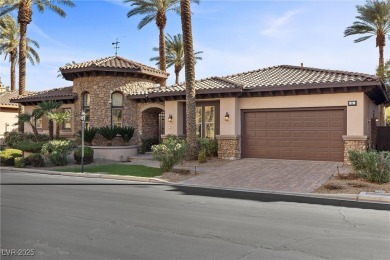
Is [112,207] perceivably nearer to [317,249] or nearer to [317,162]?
[317,249]

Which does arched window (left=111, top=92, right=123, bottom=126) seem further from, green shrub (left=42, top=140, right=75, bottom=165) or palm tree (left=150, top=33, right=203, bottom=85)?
palm tree (left=150, top=33, right=203, bottom=85)

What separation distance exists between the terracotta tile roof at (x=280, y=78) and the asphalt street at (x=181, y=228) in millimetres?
9481

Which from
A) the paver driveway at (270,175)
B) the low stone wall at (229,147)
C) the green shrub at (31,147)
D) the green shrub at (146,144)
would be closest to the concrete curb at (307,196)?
the paver driveway at (270,175)

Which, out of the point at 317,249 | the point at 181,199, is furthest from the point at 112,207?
the point at 317,249

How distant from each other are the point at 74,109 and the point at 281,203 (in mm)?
18911

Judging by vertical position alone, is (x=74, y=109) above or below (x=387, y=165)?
above

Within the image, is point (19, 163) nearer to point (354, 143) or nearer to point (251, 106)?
point (251, 106)

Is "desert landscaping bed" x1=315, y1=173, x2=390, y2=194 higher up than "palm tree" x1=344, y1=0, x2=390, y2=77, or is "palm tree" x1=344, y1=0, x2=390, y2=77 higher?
"palm tree" x1=344, y1=0, x2=390, y2=77

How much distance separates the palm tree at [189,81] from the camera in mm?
18172

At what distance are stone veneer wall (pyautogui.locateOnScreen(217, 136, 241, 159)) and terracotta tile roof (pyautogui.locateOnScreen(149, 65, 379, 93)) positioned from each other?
9.15 feet

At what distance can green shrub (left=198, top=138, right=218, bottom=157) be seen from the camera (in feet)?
63.4

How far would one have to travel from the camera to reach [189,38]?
Answer: 18.5m

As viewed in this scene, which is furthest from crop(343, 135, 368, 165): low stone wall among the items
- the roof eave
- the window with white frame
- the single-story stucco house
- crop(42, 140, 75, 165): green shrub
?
the window with white frame

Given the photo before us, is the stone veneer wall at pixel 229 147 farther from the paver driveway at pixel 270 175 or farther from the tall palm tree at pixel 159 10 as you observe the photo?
the tall palm tree at pixel 159 10
